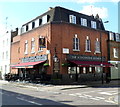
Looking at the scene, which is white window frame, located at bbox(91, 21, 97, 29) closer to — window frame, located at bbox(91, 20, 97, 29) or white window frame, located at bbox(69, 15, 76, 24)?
window frame, located at bbox(91, 20, 97, 29)

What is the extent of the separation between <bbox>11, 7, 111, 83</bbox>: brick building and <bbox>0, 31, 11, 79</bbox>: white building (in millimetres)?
8208

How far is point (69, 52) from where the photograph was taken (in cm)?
2527

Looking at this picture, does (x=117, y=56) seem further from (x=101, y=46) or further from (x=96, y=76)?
(x=96, y=76)

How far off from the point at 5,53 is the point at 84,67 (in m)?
21.2

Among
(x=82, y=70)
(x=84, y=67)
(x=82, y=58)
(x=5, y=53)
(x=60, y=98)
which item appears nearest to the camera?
(x=60, y=98)

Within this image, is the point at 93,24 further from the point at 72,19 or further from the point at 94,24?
the point at 72,19

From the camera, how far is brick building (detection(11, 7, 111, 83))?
2422cm

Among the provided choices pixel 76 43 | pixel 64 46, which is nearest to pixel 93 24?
pixel 76 43

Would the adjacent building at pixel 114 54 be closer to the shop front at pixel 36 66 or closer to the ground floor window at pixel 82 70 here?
the ground floor window at pixel 82 70

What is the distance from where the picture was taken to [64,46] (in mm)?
24844

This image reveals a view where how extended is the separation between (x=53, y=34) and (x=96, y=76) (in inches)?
402

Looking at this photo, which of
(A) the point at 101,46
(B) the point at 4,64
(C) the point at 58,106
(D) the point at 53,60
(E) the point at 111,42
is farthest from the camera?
(B) the point at 4,64

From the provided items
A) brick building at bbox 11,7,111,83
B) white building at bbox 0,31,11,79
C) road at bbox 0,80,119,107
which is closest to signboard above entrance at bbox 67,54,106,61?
brick building at bbox 11,7,111,83

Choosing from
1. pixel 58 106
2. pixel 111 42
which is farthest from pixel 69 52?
pixel 58 106
